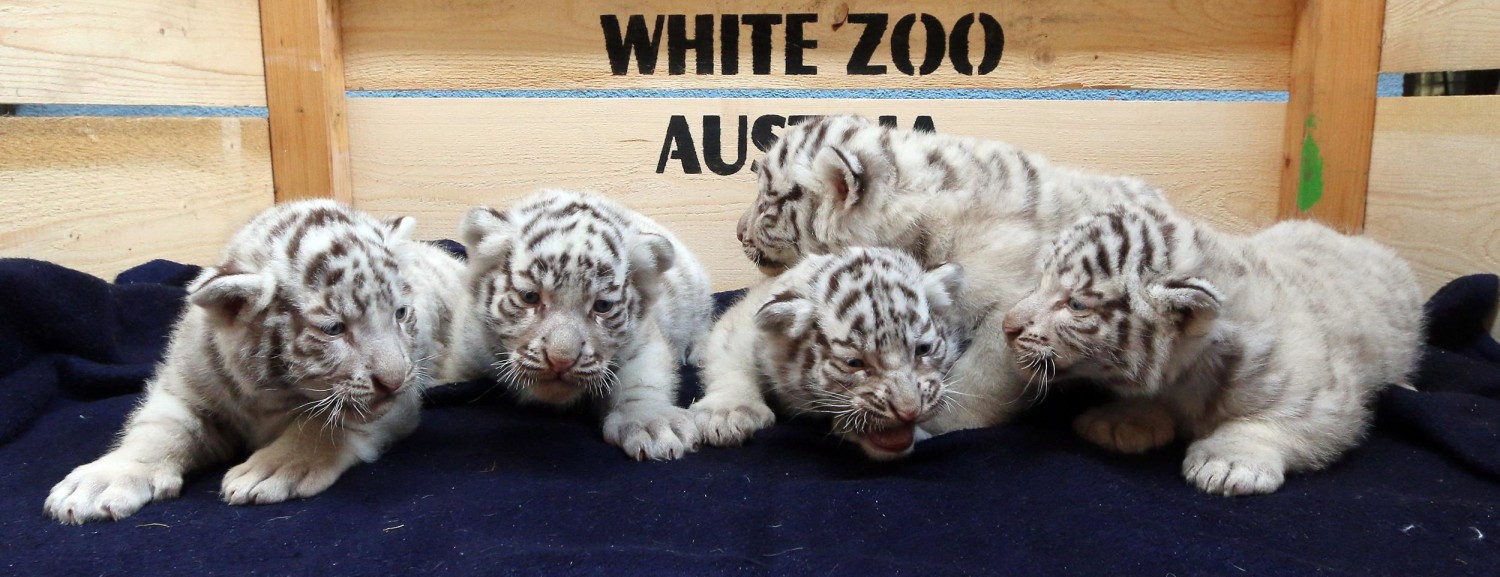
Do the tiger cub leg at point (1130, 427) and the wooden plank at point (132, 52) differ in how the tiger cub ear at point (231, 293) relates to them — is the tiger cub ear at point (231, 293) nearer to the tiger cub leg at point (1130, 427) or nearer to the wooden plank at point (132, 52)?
the wooden plank at point (132, 52)

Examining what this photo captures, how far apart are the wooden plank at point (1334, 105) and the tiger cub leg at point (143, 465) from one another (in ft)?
13.9

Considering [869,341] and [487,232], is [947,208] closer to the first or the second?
[869,341]

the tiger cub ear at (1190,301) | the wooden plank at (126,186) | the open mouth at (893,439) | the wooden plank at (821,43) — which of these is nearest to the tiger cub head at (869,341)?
the open mouth at (893,439)

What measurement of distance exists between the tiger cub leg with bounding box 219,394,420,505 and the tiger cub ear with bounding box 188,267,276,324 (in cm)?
35

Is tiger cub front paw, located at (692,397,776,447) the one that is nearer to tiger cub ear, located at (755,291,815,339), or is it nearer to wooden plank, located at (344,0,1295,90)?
tiger cub ear, located at (755,291,815,339)

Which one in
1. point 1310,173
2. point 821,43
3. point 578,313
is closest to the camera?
point 578,313

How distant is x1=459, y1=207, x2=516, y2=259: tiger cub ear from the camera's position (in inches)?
114

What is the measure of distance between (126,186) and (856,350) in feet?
9.44

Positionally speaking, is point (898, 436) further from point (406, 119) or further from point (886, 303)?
point (406, 119)

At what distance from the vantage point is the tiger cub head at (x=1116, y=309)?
2.66 m

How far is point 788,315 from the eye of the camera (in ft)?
9.39

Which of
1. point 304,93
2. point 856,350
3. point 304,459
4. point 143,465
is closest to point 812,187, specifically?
point 856,350

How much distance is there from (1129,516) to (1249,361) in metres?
0.70

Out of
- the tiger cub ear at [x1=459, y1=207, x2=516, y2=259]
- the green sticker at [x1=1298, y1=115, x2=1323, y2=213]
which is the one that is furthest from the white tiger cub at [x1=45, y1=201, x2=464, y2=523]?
the green sticker at [x1=1298, y1=115, x2=1323, y2=213]
